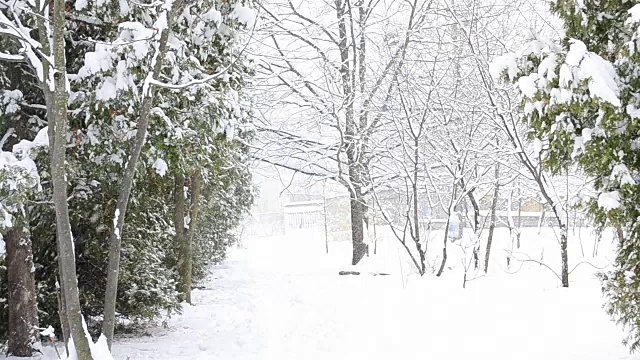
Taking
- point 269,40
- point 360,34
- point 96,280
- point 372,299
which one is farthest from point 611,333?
point 269,40

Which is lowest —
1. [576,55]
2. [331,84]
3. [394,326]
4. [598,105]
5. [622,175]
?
[394,326]

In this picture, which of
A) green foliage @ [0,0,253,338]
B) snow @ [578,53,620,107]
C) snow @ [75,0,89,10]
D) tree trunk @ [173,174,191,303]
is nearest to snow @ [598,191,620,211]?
snow @ [578,53,620,107]

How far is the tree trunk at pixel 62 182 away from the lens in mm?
3664

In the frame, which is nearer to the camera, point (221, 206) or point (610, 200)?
point (610, 200)

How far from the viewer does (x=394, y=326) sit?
678cm

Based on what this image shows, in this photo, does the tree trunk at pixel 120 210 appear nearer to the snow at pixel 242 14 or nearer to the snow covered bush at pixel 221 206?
the snow at pixel 242 14

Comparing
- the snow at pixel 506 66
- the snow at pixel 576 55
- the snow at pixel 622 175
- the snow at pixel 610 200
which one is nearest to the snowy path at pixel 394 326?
the snow at pixel 610 200

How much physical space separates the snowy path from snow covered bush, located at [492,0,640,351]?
1256mm

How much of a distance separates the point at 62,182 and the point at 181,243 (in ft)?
17.5

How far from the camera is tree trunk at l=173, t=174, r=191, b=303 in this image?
8703 millimetres

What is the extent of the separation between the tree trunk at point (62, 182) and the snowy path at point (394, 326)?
5.16 feet

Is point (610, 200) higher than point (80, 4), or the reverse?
point (80, 4)

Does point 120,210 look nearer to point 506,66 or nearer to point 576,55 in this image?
point 506,66

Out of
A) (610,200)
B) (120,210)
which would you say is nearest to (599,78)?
(610,200)
